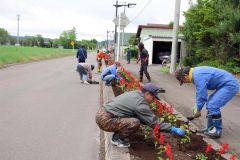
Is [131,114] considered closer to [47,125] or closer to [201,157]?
[201,157]

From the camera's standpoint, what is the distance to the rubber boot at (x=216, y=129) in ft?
25.0

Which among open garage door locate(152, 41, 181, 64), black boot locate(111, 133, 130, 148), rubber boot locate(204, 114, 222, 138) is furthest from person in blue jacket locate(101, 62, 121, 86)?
open garage door locate(152, 41, 181, 64)

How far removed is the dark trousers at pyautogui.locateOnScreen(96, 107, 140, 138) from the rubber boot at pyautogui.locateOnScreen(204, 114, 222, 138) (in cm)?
204

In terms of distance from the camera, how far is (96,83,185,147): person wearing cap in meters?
6.02

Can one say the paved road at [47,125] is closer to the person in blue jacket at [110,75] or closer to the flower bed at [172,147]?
the flower bed at [172,147]

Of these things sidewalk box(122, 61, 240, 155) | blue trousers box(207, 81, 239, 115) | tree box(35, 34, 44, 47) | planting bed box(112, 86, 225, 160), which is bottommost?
tree box(35, 34, 44, 47)

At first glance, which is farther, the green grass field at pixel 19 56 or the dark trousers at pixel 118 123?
the green grass field at pixel 19 56

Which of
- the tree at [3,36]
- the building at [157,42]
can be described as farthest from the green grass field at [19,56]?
the tree at [3,36]

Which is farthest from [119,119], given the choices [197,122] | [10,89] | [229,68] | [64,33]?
[64,33]

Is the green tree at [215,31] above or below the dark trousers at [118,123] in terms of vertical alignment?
above

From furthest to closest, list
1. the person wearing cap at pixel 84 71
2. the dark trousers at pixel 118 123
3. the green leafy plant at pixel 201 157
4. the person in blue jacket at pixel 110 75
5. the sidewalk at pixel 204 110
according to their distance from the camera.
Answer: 1. the person wearing cap at pixel 84 71
2. the person in blue jacket at pixel 110 75
3. the sidewalk at pixel 204 110
4. the dark trousers at pixel 118 123
5. the green leafy plant at pixel 201 157

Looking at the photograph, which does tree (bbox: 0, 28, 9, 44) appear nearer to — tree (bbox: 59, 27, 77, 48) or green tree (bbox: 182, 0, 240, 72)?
tree (bbox: 59, 27, 77, 48)

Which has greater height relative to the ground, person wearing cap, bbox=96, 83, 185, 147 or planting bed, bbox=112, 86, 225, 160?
person wearing cap, bbox=96, 83, 185, 147

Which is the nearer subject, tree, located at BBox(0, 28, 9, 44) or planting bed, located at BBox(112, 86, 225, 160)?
planting bed, located at BBox(112, 86, 225, 160)
